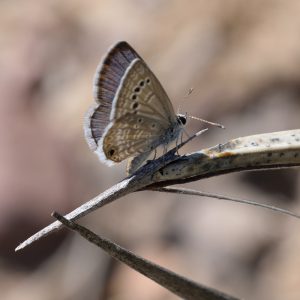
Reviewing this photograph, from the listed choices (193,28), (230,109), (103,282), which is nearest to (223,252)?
(103,282)

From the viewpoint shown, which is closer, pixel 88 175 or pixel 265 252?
pixel 265 252

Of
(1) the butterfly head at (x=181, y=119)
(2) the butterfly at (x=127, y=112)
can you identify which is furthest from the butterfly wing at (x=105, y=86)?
(1) the butterfly head at (x=181, y=119)

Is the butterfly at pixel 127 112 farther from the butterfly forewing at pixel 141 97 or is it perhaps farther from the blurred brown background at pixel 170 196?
the blurred brown background at pixel 170 196

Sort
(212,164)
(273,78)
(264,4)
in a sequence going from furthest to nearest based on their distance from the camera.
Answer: (264,4)
(273,78)
(212,164)

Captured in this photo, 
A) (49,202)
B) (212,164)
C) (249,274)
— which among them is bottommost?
(249,274)

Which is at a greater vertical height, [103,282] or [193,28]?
[193,28]

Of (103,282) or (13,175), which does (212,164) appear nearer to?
(103,282)

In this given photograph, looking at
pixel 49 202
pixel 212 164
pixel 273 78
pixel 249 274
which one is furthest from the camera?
pixel 273 78
